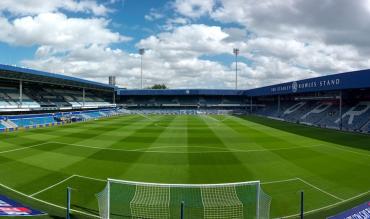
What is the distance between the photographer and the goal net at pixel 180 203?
10797mm

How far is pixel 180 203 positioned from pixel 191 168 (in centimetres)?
641

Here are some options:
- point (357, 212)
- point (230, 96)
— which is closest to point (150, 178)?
point (357, 212)

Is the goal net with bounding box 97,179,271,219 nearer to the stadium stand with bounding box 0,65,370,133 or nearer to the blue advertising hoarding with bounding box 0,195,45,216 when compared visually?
the blue advertising hoarding with bounding box 0,195,45,216

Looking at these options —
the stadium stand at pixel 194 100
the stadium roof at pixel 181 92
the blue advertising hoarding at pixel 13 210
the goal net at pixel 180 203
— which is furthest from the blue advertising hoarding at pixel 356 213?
the stadium roof at pixel 181 92

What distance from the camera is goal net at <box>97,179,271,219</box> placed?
10797 mm

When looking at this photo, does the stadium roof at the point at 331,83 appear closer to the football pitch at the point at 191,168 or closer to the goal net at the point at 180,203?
the football pitch at the point at 191,168

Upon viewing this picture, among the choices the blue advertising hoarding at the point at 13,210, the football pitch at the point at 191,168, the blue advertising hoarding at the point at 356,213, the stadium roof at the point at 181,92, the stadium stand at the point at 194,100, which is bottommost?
the football pitch at the point at 191,168

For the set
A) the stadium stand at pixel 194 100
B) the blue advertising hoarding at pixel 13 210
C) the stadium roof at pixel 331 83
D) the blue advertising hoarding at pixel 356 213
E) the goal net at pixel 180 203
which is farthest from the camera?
the stadium stand at pixel 194 100

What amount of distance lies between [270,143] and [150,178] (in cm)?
1630

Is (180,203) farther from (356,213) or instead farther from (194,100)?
(194,100)

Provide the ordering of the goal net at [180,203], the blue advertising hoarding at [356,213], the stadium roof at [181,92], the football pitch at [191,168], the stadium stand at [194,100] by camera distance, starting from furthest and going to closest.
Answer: the stadium roof at [181,92] → the stadium stand at [194,100] → the football pitch at [191,168] → the goal net at [180,203] → the blue advertising hoarding at [356,213]

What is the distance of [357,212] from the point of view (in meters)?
8.41

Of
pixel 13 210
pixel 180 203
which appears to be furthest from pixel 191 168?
pixel 13 210

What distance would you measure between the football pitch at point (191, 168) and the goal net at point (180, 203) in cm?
92
